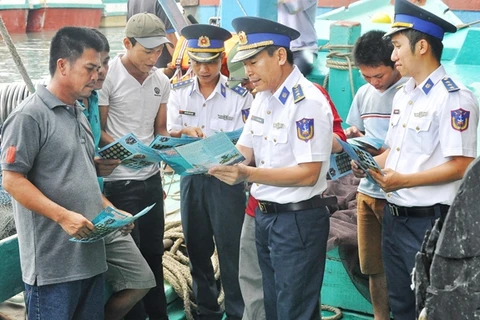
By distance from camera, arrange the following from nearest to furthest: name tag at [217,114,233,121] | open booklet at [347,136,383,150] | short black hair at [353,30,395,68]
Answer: open booklet at [347,136,383,150]
short black hair at [353,30,395,68]
name tag at [217,114,233,121]

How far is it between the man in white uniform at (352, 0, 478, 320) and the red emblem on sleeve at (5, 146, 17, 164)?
5.06 ft

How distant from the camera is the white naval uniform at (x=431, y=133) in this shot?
2980 millimetres

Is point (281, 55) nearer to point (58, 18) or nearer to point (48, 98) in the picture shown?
point (48, 98)

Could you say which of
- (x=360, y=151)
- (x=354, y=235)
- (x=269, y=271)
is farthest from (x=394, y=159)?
(x=354, y=235)

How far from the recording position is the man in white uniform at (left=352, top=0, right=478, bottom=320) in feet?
9.82

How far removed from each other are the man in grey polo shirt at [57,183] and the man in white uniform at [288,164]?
74cm

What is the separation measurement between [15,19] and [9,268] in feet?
69.5

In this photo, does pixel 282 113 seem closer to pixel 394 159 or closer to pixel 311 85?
pixel 311 85

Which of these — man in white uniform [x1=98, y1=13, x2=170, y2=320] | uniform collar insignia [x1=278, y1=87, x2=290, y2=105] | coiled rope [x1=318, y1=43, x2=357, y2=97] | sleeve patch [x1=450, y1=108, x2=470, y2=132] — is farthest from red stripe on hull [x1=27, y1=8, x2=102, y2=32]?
sleeve patch [x1=450, y1=108, x2=470, y2=132]

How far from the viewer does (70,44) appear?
3109 mm

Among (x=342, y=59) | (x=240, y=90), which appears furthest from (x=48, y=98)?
(x=342, y=59)

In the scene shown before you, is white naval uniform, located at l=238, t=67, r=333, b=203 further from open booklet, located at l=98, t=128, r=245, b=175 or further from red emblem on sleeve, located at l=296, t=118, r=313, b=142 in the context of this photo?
open booklet, located at l=98, t=128, r=245, b=175

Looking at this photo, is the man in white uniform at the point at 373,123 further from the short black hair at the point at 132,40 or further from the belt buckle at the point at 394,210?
the short black hair at the point at 132,40

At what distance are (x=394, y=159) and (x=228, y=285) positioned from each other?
1401 millimetres
